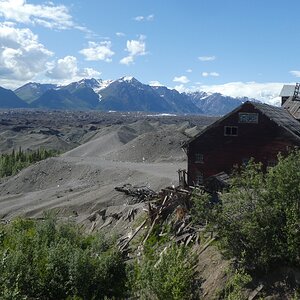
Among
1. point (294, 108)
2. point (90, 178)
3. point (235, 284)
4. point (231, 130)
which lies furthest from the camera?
point (90, 178)

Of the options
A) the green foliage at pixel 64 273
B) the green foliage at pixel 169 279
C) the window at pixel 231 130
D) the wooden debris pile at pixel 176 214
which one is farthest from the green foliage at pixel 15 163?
the green foliage at pixel 169 279

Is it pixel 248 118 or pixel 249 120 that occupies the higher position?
pixel 248 118

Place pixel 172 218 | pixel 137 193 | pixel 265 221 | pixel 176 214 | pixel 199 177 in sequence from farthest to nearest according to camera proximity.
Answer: pixel 137 193 → pixel 199 177 → pixel 172 218 → pixel 176 214 → pixel 265 221

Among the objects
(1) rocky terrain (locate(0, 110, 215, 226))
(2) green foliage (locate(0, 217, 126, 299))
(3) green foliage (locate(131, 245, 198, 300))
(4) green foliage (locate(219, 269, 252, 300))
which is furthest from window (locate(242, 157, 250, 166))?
(4) green foliage (locate(219, 269, 252, 300))

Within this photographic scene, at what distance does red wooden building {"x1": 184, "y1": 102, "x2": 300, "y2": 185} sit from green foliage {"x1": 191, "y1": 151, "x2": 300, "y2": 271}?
15870 mm

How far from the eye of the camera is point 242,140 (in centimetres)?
3569

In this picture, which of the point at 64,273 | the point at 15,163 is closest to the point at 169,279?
the point at 64,273

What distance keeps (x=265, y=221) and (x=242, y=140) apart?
1835 centimetres

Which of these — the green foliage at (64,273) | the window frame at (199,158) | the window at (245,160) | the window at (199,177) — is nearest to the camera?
the green foliage at (64,273)

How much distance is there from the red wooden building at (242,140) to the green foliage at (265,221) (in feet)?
52.1

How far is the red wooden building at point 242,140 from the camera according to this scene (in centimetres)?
3447

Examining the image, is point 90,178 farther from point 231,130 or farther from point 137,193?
point 231,130

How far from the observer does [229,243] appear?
18422 millimetres

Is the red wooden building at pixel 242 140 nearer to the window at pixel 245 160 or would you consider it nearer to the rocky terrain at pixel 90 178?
the window at pixel 245 160
